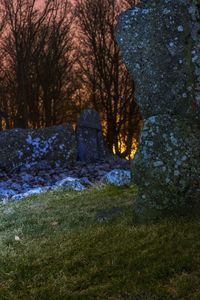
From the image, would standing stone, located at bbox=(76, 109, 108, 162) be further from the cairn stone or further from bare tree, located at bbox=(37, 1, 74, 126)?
bare tree, located at bbox=(37, 1, 74, 126)

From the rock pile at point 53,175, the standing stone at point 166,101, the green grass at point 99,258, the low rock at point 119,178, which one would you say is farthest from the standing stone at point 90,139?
the standing stone at point 166,101

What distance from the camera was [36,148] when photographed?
20188 mm

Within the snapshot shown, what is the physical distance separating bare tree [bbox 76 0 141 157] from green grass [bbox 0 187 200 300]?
18921 mm

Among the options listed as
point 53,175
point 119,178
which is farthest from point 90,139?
point 119,178

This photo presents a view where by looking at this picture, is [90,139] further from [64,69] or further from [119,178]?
[119,178]

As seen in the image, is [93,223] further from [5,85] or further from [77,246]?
[5,85]

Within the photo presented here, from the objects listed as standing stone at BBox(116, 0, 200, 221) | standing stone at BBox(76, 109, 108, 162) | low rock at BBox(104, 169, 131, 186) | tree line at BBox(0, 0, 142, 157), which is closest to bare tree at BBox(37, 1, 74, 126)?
tree line at BBox(0, 0, 142, 157)

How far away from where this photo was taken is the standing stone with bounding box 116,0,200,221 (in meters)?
6.37

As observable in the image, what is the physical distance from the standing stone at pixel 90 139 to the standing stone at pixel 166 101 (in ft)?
46.1

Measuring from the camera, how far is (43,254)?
19.3 feet

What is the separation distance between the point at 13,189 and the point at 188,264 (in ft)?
34.2

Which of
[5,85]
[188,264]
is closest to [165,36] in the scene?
[188,264]

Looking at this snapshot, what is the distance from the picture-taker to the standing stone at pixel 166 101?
637 centimetres

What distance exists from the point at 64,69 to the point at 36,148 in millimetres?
9024
